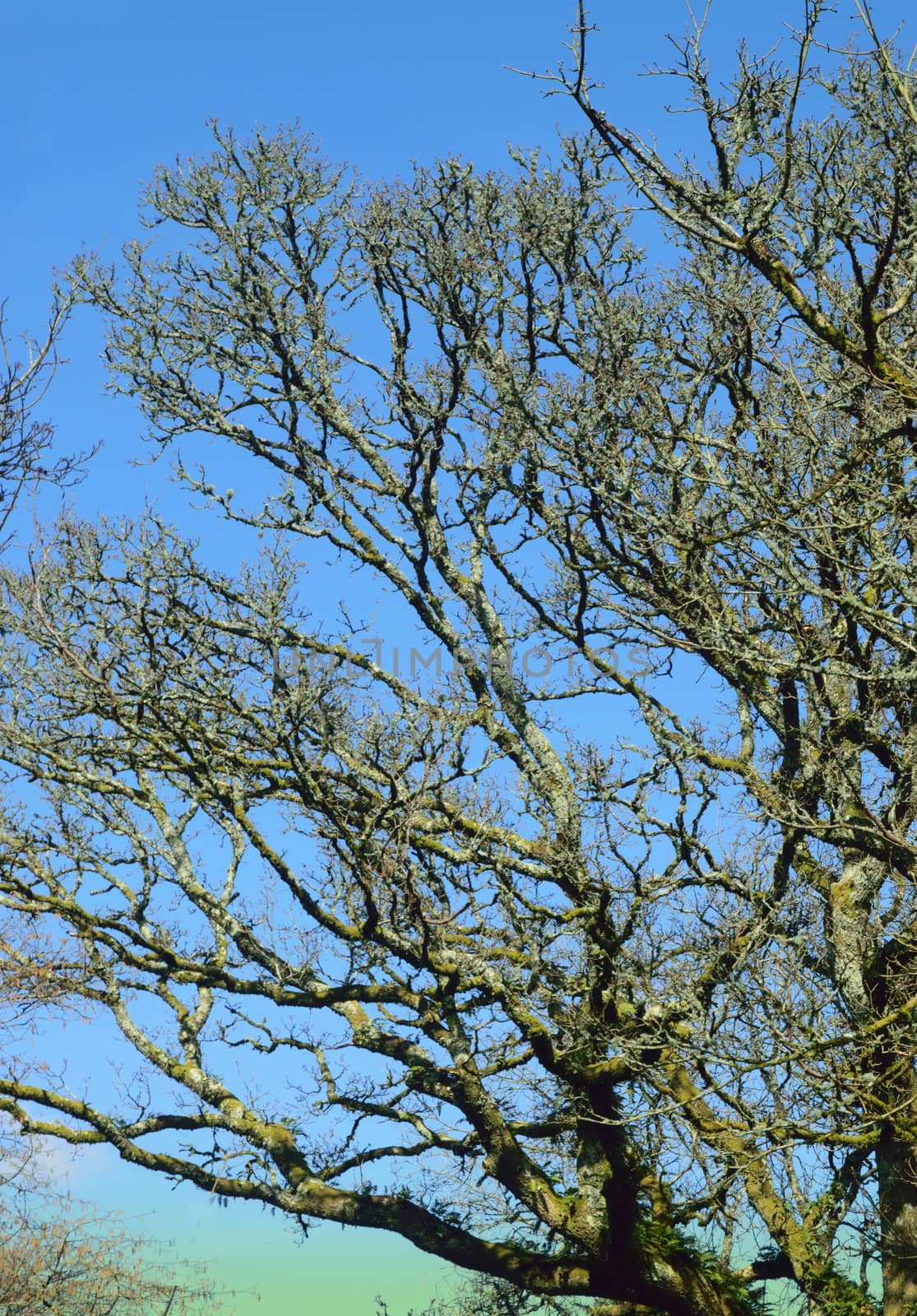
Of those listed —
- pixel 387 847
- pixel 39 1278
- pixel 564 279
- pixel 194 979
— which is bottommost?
pixel 39 1278

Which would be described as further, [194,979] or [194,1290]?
[194,1290]

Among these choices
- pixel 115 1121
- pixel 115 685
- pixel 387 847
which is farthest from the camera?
pixel 115 1121

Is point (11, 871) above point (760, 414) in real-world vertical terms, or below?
below

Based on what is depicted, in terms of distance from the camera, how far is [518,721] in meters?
13.9

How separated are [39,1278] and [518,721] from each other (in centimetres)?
859

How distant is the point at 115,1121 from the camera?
12844mm

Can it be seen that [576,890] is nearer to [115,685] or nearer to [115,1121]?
[115,685]

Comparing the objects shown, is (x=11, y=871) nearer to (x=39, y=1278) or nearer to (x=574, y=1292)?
(x=39, y=1278)

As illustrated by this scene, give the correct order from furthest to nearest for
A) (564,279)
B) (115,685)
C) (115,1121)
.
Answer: (564,279)
(115,1121)
(115,685)

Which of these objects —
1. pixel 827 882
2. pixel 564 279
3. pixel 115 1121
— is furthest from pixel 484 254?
pixel 115 1121

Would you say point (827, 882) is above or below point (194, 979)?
above

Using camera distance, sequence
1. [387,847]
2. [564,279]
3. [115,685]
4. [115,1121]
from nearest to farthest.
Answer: [387,847]
[115,685]
[115,1121]
[564,279]

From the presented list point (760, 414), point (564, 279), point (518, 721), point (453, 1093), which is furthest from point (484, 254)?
point (453, 1093)

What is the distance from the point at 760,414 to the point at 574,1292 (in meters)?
9.16
